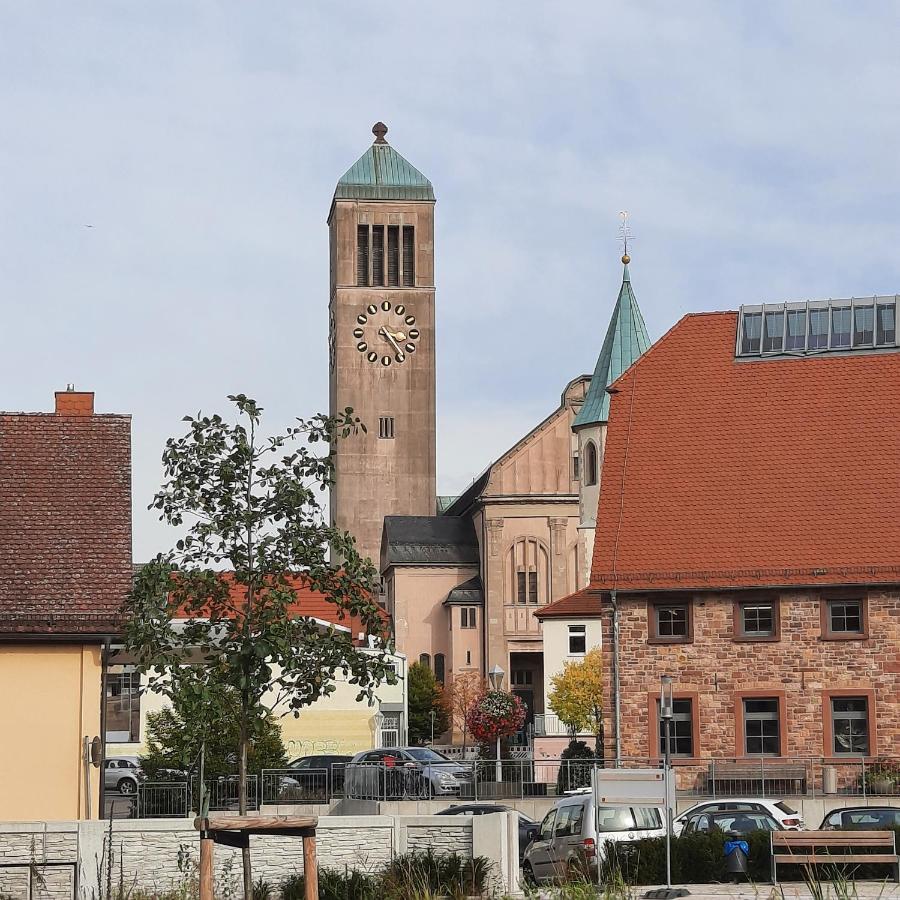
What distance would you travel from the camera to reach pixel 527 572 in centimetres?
9700

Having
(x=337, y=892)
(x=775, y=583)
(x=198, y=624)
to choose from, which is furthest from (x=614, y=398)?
(x=337, y=892)

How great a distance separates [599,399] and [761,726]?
4004 cm

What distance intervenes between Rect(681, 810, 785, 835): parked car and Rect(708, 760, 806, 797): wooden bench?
13.5 metres

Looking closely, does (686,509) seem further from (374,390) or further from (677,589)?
(374,390)

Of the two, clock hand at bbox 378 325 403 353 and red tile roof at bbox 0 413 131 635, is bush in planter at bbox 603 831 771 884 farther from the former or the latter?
clock hand at bbox 378 325 403 353

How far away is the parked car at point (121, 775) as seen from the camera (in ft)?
160

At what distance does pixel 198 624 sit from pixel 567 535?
73051mm

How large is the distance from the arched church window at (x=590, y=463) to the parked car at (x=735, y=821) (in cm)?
5101

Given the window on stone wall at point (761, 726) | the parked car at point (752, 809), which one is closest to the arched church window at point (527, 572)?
the window on stone wall at point (761, 726)

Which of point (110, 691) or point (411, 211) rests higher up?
point (411, 211)

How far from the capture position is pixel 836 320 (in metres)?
48.1

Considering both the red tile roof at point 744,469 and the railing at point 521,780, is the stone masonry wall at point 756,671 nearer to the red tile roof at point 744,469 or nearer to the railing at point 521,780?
the railing at point 521,780

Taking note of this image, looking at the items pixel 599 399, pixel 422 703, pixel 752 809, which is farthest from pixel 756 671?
pixel 422 703

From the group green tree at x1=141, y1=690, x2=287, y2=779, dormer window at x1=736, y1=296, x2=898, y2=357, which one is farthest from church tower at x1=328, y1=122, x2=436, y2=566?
green tree at x1=141, y1=690, x2=287, y2=779
